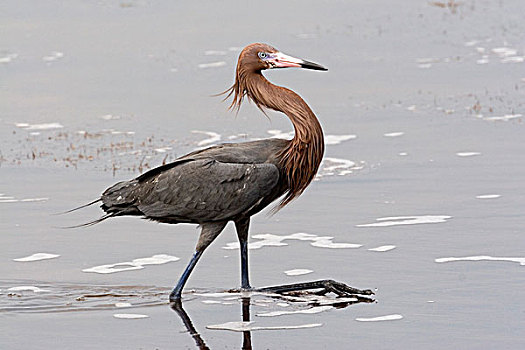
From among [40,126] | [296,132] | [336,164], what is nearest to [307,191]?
[336,164]

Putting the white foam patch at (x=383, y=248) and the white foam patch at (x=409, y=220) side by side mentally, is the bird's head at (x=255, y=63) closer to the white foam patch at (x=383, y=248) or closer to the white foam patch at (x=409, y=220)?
the white foam patch at (x=383, y=248)

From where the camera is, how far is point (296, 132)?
9.74 meters

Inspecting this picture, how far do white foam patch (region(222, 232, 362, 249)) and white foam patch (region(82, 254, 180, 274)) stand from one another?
69 cm

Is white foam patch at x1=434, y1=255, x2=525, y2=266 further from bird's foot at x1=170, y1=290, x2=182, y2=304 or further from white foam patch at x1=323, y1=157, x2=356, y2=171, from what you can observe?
white foam patch at x1=323, y1=157, x2=356, y2=171

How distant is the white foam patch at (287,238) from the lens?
37.1 feet

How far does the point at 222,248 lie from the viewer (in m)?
11.4

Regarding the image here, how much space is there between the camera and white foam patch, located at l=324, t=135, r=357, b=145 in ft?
53.6

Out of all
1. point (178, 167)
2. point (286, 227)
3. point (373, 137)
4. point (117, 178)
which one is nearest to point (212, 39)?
point (373, 137)

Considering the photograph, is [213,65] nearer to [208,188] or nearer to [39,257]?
[39,257]

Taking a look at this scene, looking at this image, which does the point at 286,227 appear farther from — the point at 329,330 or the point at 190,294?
the point at 329,330

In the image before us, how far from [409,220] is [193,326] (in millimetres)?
3848

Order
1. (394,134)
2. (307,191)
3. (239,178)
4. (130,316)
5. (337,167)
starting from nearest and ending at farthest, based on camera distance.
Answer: (130,316) < (239,178) < (307,191) < (337,167) < (394,134)

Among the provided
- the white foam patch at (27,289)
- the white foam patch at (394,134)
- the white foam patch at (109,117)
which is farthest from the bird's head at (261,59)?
the white foam patch at (109,117)

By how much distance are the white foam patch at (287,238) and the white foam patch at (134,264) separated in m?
0.69
